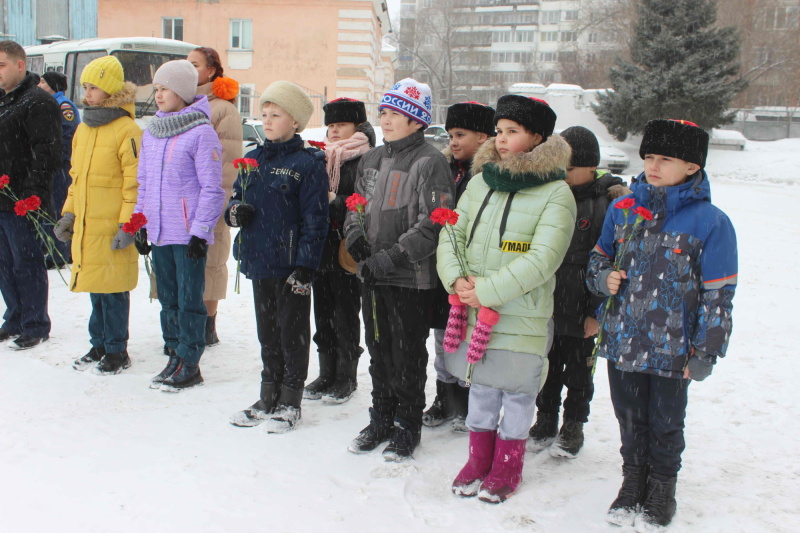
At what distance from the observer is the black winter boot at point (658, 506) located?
2.98m

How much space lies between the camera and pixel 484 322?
314 centimetres

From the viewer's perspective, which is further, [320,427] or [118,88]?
[118,88]

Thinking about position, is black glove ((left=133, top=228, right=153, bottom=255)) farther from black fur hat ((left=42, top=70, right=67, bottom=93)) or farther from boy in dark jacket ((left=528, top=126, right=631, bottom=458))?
black fur hat ((left=42, top=70, right=67, bottom=93))

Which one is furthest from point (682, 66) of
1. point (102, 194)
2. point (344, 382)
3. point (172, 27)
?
point (102, 194)

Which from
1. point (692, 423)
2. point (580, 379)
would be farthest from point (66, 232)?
point (692, 423)

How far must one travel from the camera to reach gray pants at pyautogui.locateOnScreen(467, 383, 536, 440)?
321 centimetres

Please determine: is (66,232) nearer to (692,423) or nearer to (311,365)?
(311,365)

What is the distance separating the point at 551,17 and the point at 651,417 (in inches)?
2982

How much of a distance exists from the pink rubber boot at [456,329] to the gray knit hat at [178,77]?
7.54ft

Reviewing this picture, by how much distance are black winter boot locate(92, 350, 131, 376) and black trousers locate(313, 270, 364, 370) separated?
4.56 ft

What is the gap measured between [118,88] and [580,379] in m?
3.50

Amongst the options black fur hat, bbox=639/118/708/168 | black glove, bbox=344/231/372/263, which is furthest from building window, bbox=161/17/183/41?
black fur hat, bbox=639/118/708/168

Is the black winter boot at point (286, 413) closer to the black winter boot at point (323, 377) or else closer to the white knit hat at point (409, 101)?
the black winter boot at point (323, 377)

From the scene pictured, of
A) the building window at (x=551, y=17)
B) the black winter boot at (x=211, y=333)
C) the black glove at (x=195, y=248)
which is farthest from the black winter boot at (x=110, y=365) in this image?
the building window at (x=551, y=17)
